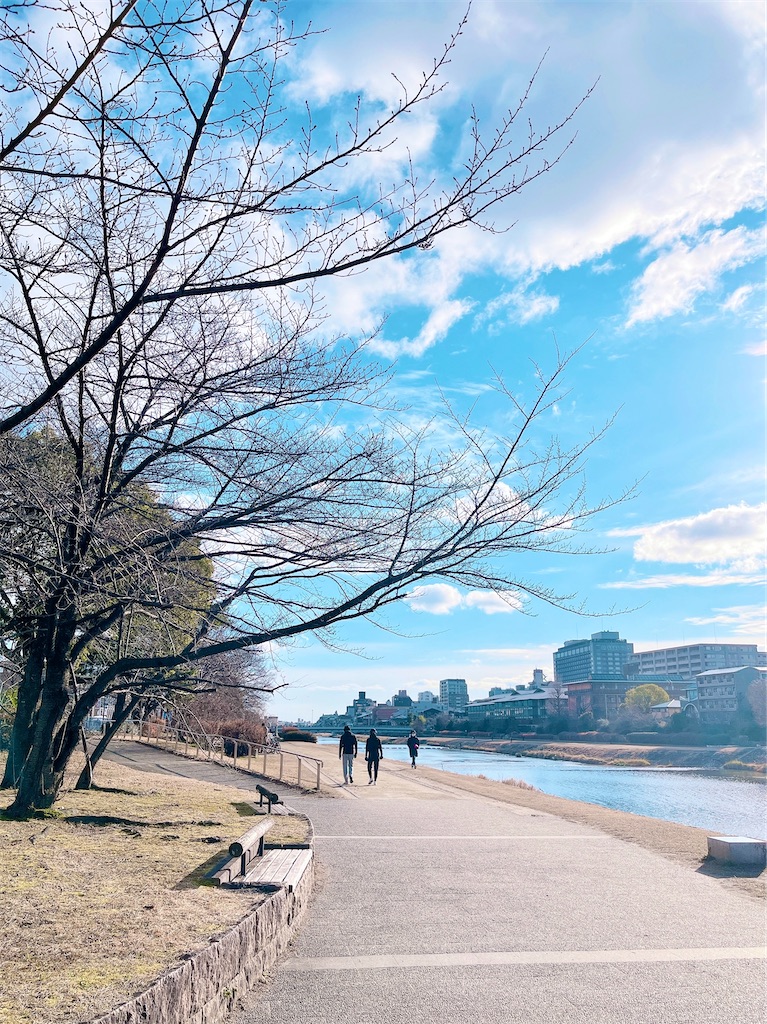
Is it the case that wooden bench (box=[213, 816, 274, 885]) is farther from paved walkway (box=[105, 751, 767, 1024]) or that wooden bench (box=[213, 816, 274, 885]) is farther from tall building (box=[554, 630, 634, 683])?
tall building (box=[554, 630, 634, 683])

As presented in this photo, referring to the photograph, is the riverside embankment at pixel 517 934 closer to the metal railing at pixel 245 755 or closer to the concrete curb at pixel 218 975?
the concrete curb at pixel 218 975

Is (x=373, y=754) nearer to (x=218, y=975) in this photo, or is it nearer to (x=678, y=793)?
(x=218, y=975)

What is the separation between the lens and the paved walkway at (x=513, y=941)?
491 cm

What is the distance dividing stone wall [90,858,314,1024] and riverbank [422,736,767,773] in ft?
178

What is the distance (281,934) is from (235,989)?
117cm

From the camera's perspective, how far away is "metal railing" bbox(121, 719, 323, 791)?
60.2 ft

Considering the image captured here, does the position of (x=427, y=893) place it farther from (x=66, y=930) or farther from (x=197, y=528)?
(x=197, y=528)

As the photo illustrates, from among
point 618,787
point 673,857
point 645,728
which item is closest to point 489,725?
point 645,728

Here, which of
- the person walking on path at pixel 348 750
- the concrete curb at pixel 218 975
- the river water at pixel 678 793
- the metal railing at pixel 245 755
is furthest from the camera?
the river water at pixel 678 793

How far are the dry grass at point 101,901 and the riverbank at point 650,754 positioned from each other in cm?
5155

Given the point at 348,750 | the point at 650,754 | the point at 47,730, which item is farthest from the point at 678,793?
the point at 650,754

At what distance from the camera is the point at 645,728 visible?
3563 inches

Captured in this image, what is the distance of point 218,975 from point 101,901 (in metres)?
1.88

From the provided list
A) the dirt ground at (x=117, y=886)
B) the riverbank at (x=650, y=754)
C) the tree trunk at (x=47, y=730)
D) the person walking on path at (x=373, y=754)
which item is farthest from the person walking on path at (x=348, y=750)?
the riverbank at (x=650, y=754)
